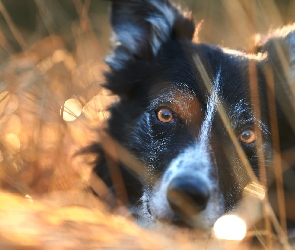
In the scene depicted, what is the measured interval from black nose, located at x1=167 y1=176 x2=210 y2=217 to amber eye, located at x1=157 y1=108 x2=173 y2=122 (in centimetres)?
78

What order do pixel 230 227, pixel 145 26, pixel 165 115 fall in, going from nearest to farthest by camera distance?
pixel 230 227 → pixel 165 115 → pixel 145 26

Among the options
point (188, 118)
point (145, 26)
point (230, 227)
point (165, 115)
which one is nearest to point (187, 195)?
point (230, 227)

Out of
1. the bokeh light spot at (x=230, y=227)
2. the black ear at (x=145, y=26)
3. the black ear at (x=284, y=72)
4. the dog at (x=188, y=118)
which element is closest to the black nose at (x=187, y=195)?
the dog at (x=188, y=118)

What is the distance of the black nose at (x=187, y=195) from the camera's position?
3.30m

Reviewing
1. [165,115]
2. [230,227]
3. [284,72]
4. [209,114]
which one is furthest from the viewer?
[284,72]

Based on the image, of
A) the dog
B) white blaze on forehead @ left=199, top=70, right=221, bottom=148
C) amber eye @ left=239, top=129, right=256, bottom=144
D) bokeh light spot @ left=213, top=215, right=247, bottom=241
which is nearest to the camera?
bokeh light spot @ left=213, top=215, right=247, bottom=241

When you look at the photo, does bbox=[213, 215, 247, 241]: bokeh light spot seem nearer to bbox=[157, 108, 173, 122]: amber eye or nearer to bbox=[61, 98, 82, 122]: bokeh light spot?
bbox=[157, 108, 173, 122]: amber eye

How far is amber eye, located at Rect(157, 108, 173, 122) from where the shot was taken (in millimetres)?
4047

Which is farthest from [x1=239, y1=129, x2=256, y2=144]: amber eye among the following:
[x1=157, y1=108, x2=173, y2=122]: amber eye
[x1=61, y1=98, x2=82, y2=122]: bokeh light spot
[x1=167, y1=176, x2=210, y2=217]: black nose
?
[x1=61, y1=98, x2=82, y2=122]: bokeh light spot

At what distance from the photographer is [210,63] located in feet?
13.6

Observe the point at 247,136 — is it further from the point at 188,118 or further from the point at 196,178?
the point at 196,178

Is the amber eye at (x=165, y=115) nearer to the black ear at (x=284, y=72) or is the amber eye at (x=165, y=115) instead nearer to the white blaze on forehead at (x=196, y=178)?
the white blaze on forehead at (x=196, y=178)

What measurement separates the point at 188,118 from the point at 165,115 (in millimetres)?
222

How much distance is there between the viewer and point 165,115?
407 centimetres
